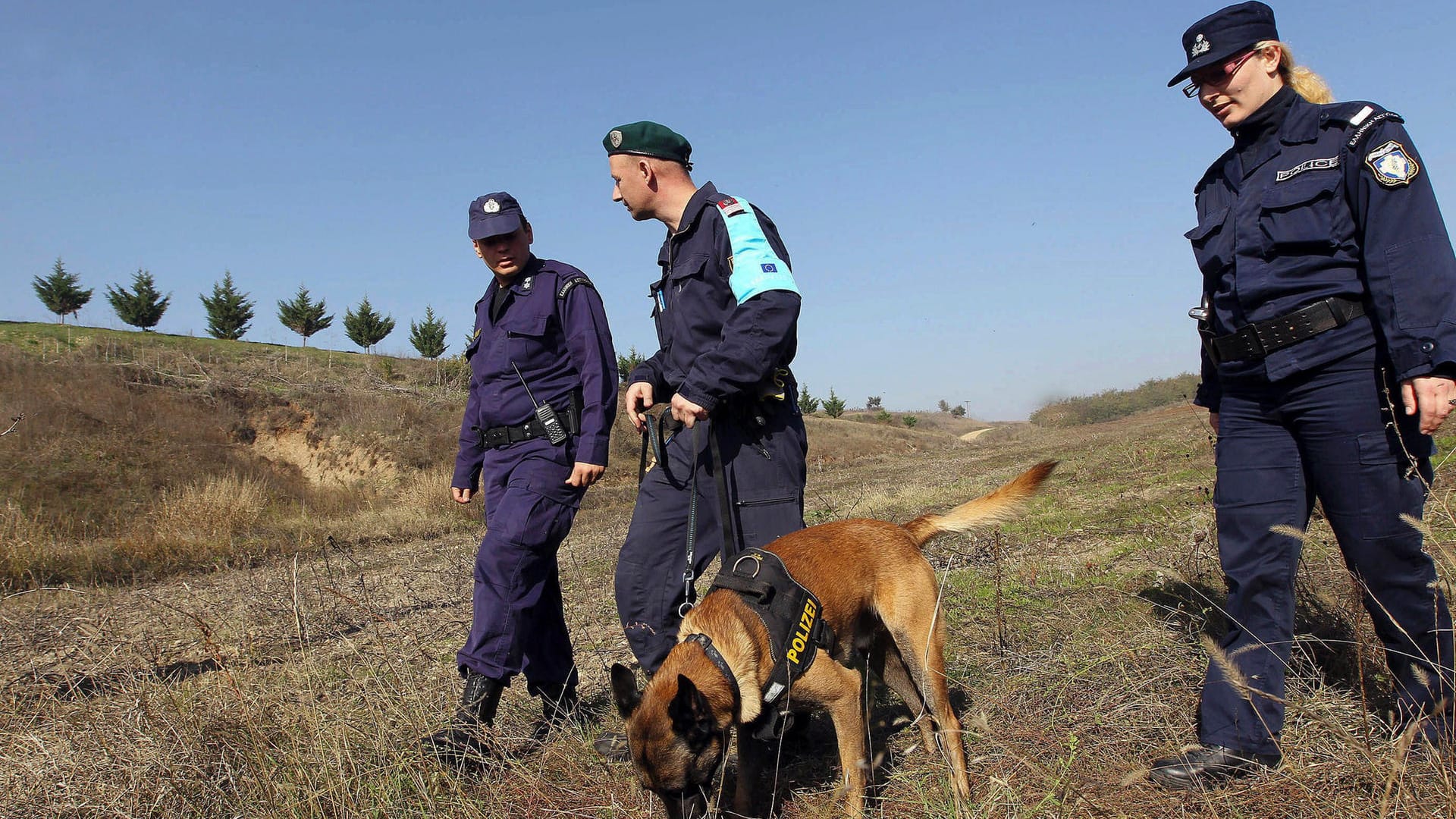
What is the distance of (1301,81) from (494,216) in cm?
320

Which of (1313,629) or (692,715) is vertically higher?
(692,715)

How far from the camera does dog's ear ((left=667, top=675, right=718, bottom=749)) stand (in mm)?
2266

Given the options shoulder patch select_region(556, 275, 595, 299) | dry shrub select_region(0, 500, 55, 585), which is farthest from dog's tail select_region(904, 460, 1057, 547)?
dry shrub select_region(0, 500, 55, 585)

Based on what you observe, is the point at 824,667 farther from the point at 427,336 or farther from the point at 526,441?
the point at 427,336

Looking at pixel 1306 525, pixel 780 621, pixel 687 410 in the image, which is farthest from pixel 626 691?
pixel 1306 525

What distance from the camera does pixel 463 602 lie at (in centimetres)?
657

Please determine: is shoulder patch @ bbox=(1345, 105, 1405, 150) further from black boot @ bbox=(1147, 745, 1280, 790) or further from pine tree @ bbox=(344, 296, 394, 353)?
pine tree @ bbox=(344, 296, 394, 353)

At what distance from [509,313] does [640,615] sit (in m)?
1.61

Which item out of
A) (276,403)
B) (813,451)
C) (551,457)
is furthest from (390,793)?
(813,451)

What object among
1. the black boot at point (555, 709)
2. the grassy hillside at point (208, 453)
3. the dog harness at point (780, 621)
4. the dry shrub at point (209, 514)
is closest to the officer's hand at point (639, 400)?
the dog harness at point (780, 621)

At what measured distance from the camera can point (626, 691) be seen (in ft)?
7.88

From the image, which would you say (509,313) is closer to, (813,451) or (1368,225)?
(1368,225)

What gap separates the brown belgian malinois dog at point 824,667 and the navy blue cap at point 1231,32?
1.52 m

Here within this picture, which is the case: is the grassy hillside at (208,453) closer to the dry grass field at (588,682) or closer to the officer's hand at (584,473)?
the dry grass field at (588,682)
